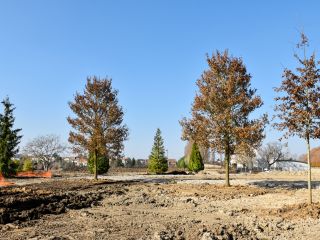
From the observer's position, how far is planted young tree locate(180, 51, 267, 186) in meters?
23.9

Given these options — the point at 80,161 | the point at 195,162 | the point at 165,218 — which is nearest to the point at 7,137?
the point at 80,161

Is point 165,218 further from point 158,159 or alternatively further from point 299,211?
point 158,159

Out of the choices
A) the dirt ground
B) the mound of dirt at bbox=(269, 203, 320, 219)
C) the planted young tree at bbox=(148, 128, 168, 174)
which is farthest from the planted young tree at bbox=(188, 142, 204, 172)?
the mound of dirt at bbox=(269, 203, 320, 219)

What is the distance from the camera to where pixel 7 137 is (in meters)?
47.1

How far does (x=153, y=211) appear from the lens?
15648 millimetres

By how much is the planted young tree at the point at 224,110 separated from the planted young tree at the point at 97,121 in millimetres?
10028

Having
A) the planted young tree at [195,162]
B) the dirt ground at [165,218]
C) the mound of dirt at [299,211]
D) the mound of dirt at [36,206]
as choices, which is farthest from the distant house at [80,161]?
the mound of dirt at [299,211]

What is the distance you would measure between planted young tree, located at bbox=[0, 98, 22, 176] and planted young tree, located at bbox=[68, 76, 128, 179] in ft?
55.1

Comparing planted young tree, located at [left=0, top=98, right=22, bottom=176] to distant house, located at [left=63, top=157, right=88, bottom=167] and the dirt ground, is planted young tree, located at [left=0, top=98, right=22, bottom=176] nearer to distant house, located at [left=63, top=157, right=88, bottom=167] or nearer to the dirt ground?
distant house, located at [left=63, top=157, right=88, bottom=167]

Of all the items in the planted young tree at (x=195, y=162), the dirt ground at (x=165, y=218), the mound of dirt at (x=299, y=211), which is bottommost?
the dirt ground at (x=165, y=218)

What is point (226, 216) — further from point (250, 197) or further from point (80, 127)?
point (80, 127)

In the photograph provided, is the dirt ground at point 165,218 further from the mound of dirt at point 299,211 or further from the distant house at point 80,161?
the distant house at point 80,161

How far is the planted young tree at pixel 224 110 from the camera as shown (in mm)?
23938

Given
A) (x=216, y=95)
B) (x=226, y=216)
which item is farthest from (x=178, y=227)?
(x=216, y=95)
